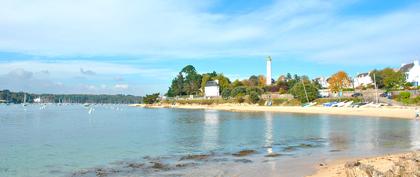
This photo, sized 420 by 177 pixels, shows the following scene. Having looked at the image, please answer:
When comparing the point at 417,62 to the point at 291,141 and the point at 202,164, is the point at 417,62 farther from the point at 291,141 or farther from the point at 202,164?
the point at 202,164

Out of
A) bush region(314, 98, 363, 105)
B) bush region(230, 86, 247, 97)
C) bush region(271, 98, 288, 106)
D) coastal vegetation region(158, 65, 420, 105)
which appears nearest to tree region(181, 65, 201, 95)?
coastal vegetation region(158, 65, 420, 105)

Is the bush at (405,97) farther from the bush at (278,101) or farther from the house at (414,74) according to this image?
the bush at (278,101)

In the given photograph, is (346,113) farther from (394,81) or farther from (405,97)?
(394,81)

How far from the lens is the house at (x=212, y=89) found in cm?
13900

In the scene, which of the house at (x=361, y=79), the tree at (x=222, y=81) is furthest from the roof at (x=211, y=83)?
the house at (x=361, y=79)

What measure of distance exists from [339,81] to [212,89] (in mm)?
46023

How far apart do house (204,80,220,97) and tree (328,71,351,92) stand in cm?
4091

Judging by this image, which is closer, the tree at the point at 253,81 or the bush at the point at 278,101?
the bush at the point at 278,101

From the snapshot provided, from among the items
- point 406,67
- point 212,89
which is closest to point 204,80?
point 212,89

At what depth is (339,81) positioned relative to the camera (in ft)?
355

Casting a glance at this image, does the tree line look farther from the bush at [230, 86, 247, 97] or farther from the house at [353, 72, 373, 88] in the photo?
the house at [353, 72, 373, 88]

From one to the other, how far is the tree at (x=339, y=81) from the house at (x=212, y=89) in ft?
134

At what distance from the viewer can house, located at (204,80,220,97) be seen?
456 ft

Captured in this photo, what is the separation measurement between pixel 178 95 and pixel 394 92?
9293 centimetres
